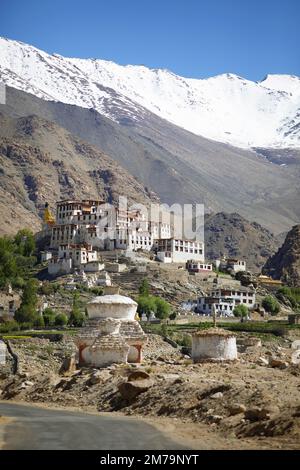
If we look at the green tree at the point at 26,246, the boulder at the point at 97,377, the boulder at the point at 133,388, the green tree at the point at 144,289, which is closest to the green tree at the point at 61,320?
the green tree at the point at 144,289

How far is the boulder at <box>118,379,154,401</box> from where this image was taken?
3694cm

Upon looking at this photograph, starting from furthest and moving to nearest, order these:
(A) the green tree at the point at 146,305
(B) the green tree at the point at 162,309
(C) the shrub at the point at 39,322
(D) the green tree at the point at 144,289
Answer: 1. (D) the green tree at the point at 144,289
2. (B) the green tree at the point at 162,309
3. (A) the green tree at the point at 146,305
4. (C) the shrub at the point at 39,322

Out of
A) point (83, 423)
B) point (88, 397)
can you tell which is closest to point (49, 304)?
point (88, 397)

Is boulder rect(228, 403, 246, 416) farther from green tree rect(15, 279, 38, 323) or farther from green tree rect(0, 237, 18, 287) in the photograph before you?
green tree rect(0, 237, 18, 287)

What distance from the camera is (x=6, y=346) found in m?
73.3

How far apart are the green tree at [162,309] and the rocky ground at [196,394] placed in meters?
56.3

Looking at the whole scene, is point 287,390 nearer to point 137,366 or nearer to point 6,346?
point 137,366

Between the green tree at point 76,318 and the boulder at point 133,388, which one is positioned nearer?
the boulder at point 133,388

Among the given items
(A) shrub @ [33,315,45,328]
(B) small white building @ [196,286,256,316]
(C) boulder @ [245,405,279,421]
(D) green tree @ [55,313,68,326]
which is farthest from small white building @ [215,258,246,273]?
(C) boulder @ [245,405,279,421]

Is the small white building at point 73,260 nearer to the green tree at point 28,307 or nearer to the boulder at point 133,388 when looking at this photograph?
the green tree at point 28,307

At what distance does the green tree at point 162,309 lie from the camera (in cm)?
11044

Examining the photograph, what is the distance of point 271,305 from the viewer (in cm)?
12988

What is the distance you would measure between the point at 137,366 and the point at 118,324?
11.0 ft
